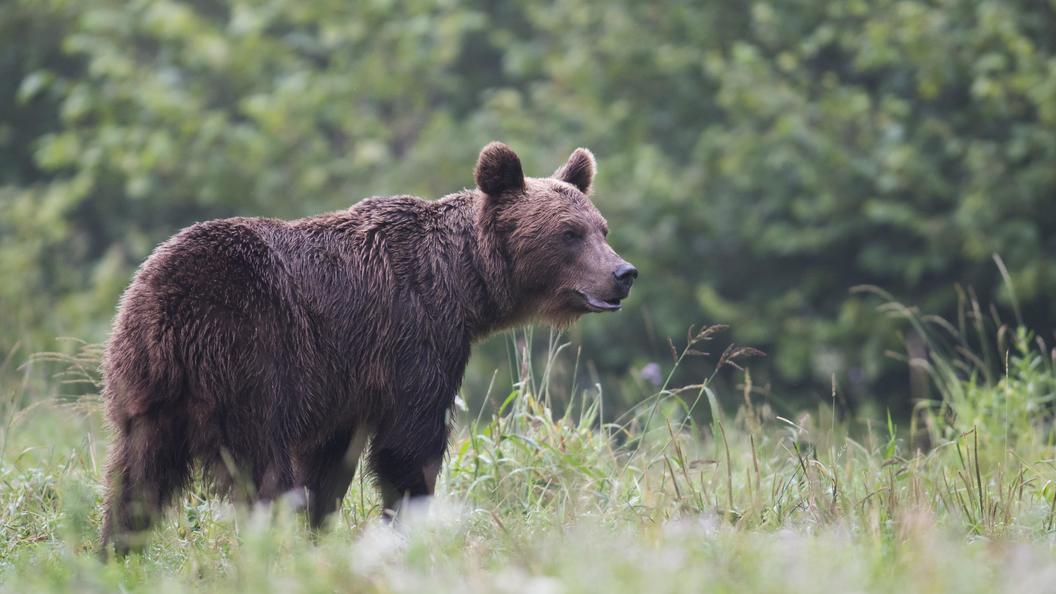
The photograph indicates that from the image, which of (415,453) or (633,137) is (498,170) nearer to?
(415,453)

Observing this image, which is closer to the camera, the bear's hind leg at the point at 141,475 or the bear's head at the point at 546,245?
the bear's hind leg at the point at 141,475

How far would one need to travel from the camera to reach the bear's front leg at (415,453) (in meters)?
5.37

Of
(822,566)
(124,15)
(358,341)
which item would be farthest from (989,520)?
(124,15)

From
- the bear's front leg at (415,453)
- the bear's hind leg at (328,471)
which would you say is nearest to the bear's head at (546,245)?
the bear's front leg at (415,453)

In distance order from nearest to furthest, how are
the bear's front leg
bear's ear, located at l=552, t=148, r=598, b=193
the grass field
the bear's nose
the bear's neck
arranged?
the grass field → the bear's front leg → the bear's neck → the bear's nose → bear's ear, located at l=552, t=148, r=598, b=193

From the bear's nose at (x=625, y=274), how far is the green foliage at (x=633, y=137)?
20.8 ft

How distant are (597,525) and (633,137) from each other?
11.6 meters

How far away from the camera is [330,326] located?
5312 millimetres

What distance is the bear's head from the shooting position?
606cm

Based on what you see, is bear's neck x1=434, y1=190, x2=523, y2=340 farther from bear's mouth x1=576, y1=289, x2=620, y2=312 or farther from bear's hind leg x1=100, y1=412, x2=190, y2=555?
bear's hind leg x1=100, y1=412, x2=190, y2=555

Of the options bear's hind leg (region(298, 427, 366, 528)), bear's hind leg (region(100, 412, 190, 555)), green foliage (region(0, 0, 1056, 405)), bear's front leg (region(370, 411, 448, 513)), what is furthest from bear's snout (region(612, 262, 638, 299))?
green foliage (region(0, 0, 1056, 405))

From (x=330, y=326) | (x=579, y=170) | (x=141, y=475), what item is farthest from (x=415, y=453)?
(x=579, y=170)

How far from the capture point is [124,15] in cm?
1755

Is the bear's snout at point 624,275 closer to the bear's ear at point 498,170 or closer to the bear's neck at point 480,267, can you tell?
the bear's neck at point 480,267
